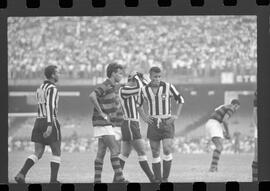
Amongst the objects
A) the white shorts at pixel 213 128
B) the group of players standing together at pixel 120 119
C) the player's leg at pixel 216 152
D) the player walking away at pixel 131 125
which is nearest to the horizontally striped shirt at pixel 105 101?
the group of players standing together at pixel 120 119

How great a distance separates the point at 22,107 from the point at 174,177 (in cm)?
204

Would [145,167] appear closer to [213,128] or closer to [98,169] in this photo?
[98,169]

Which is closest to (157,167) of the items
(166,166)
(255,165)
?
(166,166)

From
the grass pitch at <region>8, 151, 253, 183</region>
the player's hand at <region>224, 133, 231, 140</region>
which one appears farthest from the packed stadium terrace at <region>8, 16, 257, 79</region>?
the grass pitch at <region>8, 151, 253, 183</region>

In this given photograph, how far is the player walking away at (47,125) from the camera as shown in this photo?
1831 cm

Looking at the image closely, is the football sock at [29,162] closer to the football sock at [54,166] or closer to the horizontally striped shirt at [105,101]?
the football sock at [54,166]

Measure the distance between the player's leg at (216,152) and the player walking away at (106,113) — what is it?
3.74 ft

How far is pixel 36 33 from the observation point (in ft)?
60.1

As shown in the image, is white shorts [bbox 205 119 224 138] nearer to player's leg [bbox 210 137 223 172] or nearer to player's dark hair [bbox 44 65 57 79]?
player's leg [bbox 210 137 223 172]

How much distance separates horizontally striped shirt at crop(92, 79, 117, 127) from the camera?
59.9ft

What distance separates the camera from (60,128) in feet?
60.2

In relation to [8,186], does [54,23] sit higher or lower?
higher

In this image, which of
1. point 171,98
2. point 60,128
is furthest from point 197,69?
point 60,128
